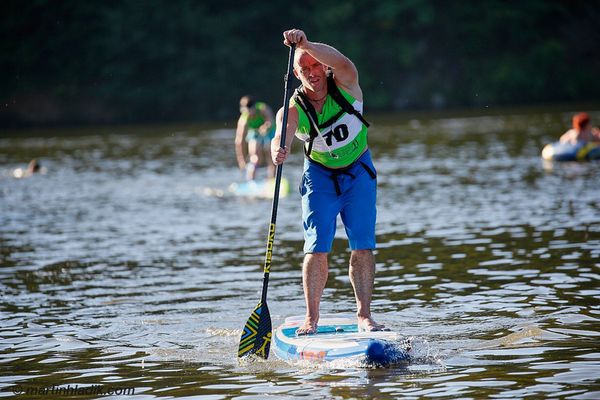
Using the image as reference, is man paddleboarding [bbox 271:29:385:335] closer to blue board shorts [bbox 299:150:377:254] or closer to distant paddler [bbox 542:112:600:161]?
blue board shorts [bbox 299:150:377:254]

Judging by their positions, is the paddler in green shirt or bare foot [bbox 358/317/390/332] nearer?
bare foot [bbox 358/317/390/332]

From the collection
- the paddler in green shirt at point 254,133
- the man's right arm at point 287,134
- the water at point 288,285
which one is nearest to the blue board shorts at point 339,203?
the man's right arm at point 287,134

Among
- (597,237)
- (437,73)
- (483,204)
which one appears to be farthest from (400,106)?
(597,237)

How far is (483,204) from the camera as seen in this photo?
17.6 meters

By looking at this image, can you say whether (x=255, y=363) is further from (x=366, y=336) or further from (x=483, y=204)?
(x=483, y=204)

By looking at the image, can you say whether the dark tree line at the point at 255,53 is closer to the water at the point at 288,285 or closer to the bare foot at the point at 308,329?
the water at the point at 288,285

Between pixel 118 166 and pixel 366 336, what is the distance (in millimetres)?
23204

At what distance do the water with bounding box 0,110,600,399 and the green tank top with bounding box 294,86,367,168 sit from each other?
5.01ft

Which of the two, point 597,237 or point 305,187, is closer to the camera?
point 305,187

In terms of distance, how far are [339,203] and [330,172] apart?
25cm

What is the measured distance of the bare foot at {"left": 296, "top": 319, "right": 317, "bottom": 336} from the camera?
341 inches

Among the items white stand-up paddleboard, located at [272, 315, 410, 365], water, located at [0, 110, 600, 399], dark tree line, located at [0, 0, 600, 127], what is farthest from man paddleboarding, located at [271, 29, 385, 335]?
dark tree line, located at [0, 0, 600, 127]

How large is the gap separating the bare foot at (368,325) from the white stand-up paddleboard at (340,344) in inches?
2.4

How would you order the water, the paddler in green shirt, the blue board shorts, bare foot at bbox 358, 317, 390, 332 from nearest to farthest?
1. the water
2. bare foot at bbox 358, 317, 390, 332
3. the blue board shorts
4. the paddler in green shirt
